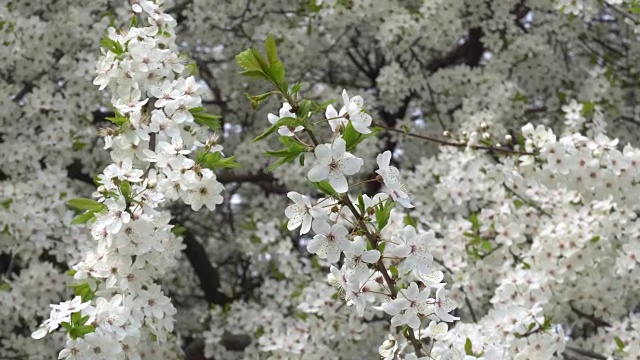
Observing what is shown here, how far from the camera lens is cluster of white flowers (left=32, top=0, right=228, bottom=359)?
2.67 m

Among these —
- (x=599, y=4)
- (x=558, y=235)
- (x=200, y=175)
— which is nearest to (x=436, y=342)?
(x=200, y=175)

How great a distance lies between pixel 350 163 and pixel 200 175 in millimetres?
814

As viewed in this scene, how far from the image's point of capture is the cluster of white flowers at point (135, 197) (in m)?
2.67

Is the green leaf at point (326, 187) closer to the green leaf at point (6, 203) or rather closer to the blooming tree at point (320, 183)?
the blooming tree at point (320, 183)

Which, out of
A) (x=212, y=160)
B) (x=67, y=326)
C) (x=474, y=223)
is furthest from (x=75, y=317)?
(x=474, y=223)

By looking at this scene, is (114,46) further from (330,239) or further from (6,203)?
(6,203)

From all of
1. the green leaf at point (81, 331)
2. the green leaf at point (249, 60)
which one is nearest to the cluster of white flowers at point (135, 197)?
the green leaf at point (81, 331)

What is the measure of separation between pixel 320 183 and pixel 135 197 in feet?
2.51

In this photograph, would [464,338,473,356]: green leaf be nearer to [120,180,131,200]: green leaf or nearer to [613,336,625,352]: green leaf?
[120,180,131,200]: green leaf

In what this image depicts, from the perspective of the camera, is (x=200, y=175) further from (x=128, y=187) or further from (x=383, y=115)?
(x=383, y=115)

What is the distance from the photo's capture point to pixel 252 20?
6.93 metres

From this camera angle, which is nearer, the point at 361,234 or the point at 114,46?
the point at 361,234

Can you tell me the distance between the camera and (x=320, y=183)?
222 cm

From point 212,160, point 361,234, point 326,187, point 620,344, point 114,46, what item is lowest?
point 620,344
